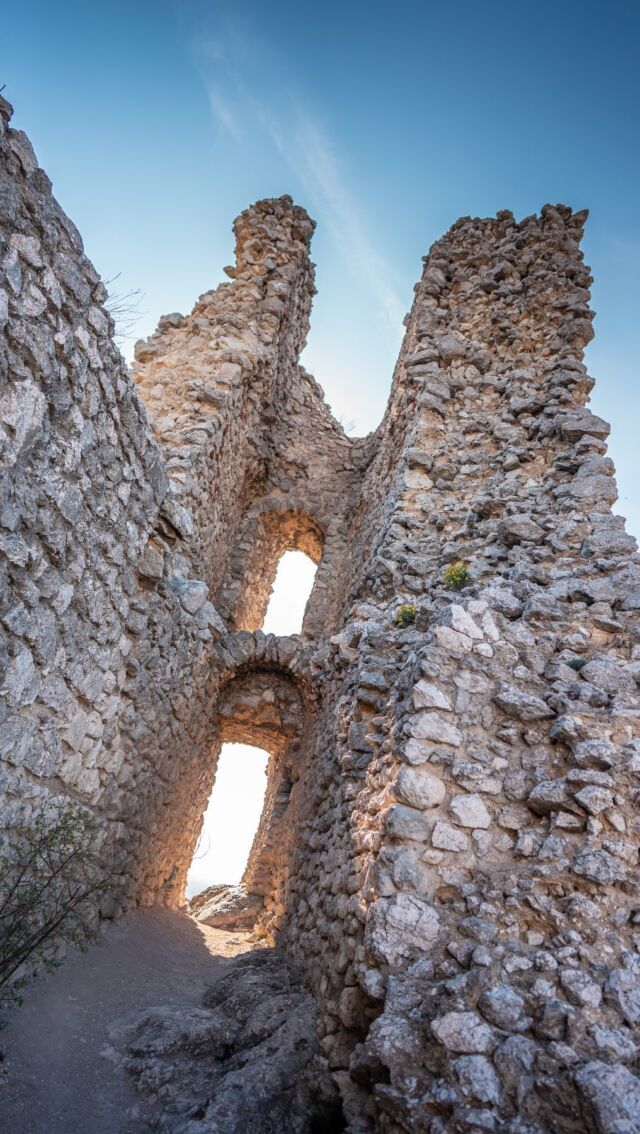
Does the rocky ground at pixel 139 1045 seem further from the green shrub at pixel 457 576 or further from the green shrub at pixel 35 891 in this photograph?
the green shrub at pixel 457 576

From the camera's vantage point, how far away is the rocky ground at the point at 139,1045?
123 inches

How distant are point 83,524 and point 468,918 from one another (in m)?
3.44

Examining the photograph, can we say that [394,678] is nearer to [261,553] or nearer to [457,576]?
[457,576]

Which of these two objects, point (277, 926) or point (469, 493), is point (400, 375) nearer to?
point (469, 493)

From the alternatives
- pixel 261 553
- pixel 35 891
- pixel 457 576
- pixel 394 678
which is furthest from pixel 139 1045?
pixel 261 553

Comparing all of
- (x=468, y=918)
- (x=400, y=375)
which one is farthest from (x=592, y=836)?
(x=400, y=375)

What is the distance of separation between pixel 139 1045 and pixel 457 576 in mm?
4513

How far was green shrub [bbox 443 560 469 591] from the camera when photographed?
600cm

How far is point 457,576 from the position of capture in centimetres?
604

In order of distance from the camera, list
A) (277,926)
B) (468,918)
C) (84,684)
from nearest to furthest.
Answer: (468,918) → (84,684) → (277,926)

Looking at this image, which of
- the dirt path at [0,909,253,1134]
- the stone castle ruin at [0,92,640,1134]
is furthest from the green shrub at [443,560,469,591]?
the dirt path at [0,909,253,1134]

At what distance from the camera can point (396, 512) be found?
747cm

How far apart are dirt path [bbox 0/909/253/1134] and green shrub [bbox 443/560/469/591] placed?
4.29 m

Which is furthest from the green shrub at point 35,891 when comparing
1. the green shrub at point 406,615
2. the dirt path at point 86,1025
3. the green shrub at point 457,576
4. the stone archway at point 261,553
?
the stone archway at point 261,553
